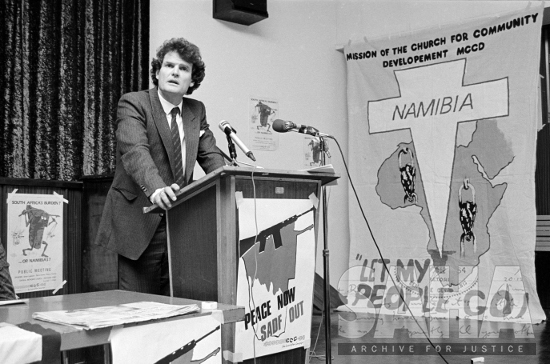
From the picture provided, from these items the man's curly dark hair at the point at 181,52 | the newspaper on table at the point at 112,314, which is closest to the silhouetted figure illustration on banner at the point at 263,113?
the man's curly dark hair at the point at 181,52

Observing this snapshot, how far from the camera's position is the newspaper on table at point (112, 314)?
4.01ft

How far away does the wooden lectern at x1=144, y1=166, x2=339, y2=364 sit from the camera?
1.82m

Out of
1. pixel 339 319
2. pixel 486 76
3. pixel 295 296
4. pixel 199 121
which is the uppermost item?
pixel 486 76

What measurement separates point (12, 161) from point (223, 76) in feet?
5.99

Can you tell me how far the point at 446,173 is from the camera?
4.82 meters

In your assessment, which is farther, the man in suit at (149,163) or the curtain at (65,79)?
the curtain at (65,79)

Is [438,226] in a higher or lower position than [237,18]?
lower

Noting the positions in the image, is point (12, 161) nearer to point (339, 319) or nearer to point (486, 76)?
point (339, 319)

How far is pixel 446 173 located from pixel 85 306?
3820mm

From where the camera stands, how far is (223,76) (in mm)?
4688

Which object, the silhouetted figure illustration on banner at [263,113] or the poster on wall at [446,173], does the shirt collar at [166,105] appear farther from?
the silhouetted figure illustration on banner at [263,113]

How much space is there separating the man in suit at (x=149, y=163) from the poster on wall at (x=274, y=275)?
363mm

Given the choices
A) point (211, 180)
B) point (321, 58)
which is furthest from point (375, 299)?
point (211, 180)

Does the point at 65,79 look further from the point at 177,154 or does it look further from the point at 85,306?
the point at 85,306
